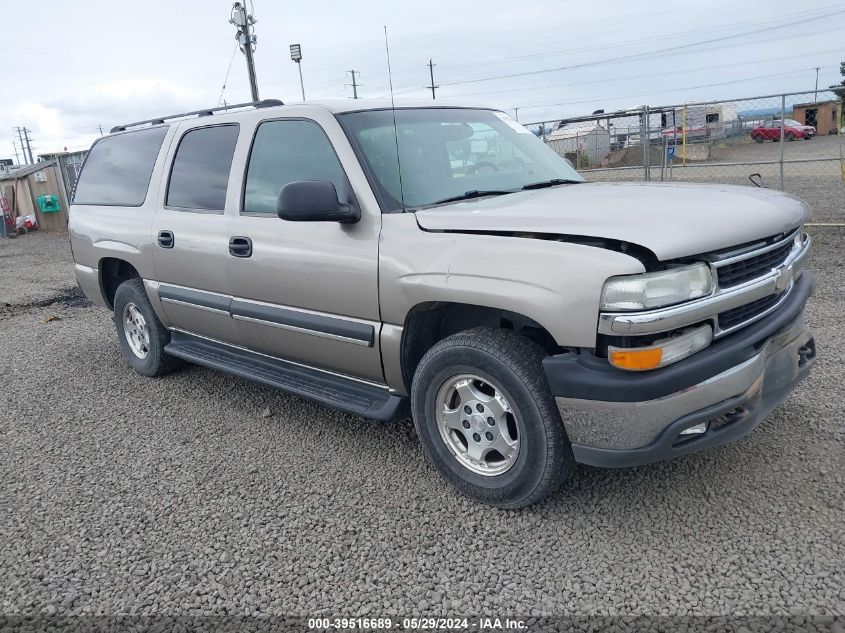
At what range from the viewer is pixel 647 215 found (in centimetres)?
279

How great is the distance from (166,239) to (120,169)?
3.73 ft

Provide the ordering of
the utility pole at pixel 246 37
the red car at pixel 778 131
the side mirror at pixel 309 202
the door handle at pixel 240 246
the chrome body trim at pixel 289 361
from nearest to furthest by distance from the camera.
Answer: the side mirror at pixel 309 202 → the chrome body trim at pixel 289 361 → the door handle at pixel 240 246 → the red car at pixel 778 131 → the utility pole at pixel 246 37

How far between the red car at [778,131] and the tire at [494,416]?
32.4 feet

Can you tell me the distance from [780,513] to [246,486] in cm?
254

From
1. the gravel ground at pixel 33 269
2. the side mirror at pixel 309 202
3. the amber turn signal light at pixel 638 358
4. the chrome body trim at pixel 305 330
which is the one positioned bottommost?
the gravel ground at pixel 33 269

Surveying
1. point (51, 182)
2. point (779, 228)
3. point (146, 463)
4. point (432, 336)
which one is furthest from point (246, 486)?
point (51, 182)

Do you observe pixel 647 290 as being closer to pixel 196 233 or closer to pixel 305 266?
pixel 305 266

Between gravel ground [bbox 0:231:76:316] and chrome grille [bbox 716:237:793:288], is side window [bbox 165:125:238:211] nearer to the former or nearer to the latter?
chrome grille [bbox 716:237:793:288]

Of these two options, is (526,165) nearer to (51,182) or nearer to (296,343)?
(296,343)

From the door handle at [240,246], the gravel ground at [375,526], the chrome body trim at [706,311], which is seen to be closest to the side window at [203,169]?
the door handle at [240,246]

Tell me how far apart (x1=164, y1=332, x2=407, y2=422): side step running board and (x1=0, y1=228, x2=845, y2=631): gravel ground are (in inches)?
14.5

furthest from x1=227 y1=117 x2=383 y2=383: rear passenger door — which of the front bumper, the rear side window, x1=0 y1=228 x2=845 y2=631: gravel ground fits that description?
the rear side window

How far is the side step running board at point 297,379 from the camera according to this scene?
11.7ft

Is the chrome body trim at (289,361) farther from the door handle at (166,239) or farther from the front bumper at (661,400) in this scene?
the front bumper at (661,400)
